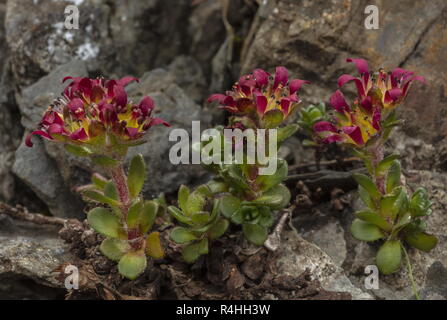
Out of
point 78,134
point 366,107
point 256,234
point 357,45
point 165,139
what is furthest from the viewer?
point 357,45

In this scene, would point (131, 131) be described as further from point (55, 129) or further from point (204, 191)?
point (204, 191)

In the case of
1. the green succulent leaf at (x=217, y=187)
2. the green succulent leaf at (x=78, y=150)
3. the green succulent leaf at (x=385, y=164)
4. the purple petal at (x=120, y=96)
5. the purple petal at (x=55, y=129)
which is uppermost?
the purple petal at (x=120, y=96)

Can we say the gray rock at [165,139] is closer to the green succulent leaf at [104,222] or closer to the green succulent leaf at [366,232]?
the green succulent leaf at [104,222]

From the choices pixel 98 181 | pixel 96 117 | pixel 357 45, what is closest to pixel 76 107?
pixel 96 117

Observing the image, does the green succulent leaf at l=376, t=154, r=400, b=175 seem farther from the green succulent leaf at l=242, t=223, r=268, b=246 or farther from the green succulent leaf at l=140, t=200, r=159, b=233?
the green succulent leaf at l=140, t=200, r=159, b=233

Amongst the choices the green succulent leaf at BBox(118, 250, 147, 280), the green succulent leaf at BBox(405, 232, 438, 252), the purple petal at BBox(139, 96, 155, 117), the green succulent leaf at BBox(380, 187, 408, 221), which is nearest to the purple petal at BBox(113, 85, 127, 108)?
the purple petal at BBox(139, 96, 155, 117)

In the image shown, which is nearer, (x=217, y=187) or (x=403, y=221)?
(x=403, y=221)

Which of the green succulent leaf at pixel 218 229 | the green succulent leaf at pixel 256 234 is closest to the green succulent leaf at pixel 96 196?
the green succulent leaf at pixel 218 229
